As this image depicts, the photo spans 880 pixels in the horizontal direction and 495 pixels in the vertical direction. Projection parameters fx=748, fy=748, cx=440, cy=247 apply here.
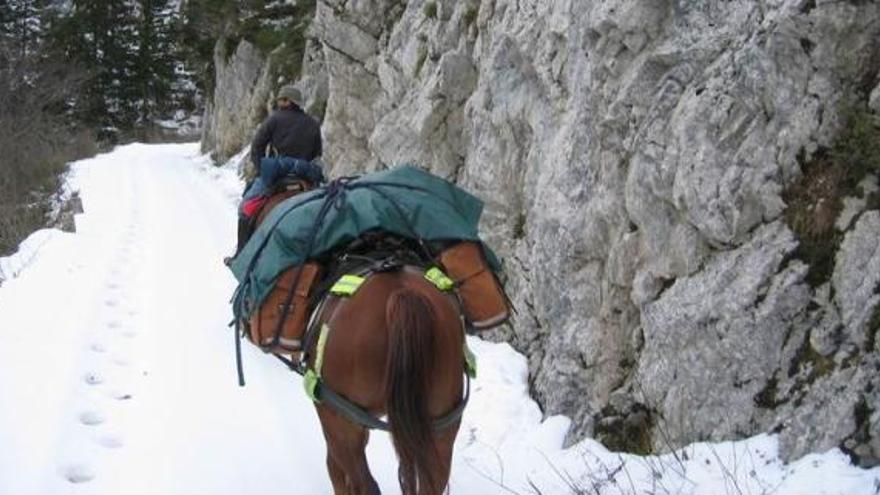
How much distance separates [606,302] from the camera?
5176 mm

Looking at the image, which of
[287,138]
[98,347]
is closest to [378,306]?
[98,347]

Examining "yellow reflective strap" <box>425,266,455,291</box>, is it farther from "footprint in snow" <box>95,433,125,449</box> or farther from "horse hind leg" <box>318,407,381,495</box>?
"footprint in snow" <box>95,433,125,449</box>

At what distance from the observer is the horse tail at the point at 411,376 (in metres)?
3.23

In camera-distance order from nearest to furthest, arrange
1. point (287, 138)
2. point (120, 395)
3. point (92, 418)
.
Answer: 1. point (92, 418)
2. point (120, 395)
3. point (287, 138)

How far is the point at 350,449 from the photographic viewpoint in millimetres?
3752

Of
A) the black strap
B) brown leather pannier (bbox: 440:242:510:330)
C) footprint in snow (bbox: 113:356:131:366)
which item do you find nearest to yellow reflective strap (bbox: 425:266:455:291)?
brown leather pannier (bbox: 440:242:510:330)

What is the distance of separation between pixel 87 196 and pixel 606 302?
1433 cm

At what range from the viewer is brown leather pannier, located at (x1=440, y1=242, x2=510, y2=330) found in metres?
4.04

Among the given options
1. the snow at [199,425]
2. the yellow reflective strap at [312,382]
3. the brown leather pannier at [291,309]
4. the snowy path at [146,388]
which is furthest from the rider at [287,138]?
the yellow reflective strap at [312,382]

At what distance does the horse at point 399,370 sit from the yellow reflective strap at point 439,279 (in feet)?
0.16

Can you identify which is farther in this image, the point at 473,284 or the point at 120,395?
the point at 120,395

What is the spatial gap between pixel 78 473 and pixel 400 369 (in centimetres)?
269

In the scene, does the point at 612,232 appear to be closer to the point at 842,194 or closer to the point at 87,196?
the point at 842,194

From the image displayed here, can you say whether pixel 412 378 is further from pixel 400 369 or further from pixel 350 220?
pixel 350 220
